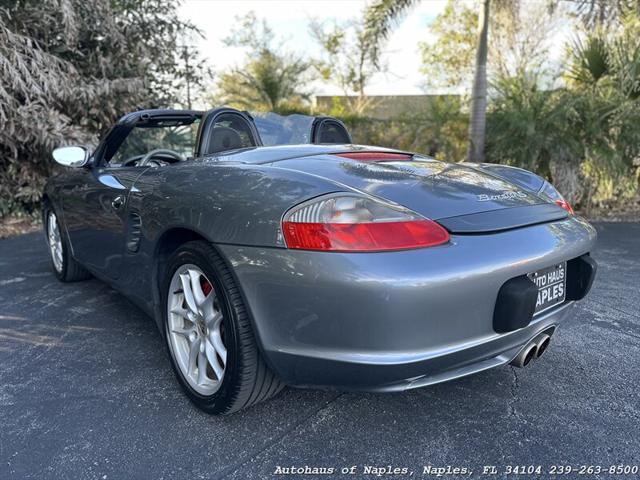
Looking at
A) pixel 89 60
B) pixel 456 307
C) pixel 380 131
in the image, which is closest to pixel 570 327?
pixel 456 307

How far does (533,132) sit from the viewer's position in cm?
668

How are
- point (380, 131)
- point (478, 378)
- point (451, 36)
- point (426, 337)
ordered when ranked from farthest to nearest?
point (451, 36), point (380, 131), point (478, 378), point (426, 337)

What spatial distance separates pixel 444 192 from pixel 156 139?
8.33ft

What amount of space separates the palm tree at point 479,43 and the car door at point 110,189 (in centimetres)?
527

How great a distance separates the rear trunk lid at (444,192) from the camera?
1.71 meters

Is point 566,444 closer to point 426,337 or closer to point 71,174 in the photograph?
point 426,337

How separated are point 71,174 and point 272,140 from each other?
1.59m

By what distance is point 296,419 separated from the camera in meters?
1.96

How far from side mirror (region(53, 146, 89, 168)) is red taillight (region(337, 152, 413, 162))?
198 cm

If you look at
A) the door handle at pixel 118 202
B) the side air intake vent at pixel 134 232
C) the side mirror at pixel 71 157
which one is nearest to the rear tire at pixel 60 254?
the side mirror at pixel 71 157

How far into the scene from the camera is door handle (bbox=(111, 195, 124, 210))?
2514 millimetres

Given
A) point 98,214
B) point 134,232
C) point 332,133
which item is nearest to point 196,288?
point 134,232

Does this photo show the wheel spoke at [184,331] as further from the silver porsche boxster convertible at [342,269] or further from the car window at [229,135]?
the car window at [229,135]

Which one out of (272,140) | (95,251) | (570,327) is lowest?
(570,327)
